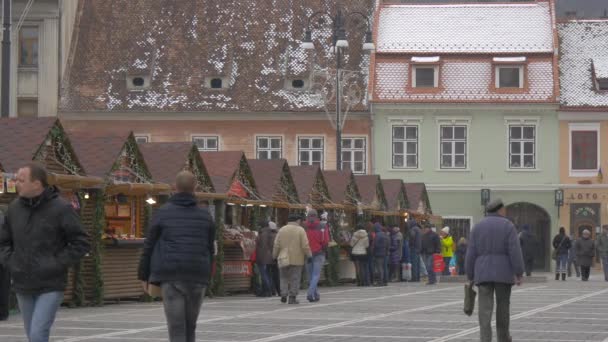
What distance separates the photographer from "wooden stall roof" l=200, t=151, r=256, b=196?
32.9 m

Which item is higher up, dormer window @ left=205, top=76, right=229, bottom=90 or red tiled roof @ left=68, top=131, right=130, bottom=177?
dormer window @ left=205, top=76, right=229, bottom=90

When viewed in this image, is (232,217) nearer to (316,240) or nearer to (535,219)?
(316,240)

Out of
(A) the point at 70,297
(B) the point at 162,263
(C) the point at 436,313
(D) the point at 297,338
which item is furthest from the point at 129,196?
(B) the point at 162,263

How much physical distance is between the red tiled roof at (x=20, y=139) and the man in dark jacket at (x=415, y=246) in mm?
19554

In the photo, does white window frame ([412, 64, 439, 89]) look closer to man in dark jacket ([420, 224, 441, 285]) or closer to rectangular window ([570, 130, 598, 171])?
rectangular window ([570, 130, 598, 171])

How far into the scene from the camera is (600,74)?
63.3 meters

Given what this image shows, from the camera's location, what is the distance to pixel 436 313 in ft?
81.5

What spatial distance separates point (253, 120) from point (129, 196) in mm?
34597

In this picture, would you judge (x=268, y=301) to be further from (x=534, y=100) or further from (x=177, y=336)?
(x=534, y=100)

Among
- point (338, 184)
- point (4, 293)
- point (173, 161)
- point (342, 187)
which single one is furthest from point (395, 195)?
point (4, 293)

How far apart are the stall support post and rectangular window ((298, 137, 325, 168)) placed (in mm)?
31633

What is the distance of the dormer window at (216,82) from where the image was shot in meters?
63.8

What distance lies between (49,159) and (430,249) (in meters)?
18.1

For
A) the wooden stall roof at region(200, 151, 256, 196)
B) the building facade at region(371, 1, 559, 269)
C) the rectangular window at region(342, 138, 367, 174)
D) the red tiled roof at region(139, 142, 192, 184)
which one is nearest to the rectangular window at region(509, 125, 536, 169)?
the building facade at region(371, 1, 559, 269)
